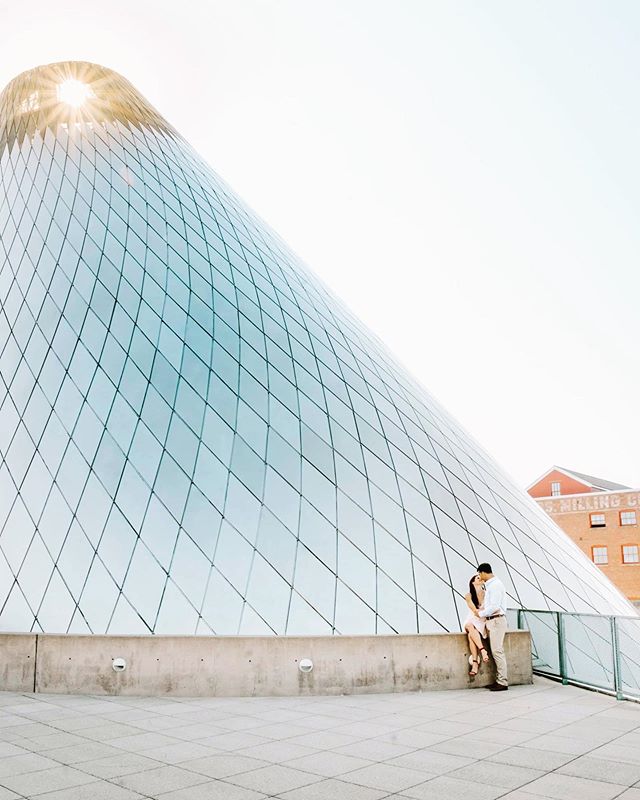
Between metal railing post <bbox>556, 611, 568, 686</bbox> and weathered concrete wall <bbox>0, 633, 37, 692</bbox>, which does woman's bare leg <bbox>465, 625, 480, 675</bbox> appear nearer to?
→ metal railing post <bbox>556, 611, 568, 686</bbox>

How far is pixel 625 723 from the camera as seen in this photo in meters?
8.50

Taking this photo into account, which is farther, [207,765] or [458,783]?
[207,765]

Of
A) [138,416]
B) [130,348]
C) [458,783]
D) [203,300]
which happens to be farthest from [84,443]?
[458,783]

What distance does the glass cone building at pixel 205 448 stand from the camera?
43.3ft

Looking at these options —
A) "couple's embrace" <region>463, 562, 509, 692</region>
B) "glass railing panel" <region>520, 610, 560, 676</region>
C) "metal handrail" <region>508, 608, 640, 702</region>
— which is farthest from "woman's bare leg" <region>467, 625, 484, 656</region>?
"metal handrail" <region>508, 608, 640, 702</region>

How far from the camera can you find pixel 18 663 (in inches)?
445

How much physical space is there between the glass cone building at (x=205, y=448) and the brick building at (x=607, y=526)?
42.8 meters

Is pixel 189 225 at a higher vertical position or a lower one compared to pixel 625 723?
higher

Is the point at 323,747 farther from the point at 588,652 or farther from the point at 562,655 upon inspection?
the point at 562,655

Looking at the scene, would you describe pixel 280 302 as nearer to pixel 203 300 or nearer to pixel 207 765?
pixel 203 300

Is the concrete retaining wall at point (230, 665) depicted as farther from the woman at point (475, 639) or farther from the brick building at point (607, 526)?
the brick building at point (607, 526)

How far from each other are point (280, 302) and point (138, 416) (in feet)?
22.6

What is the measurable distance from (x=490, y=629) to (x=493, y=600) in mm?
464

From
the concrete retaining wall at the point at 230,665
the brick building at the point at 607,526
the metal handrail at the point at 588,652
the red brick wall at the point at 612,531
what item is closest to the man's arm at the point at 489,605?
the concrete retaining wall at the point at 230,665
